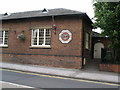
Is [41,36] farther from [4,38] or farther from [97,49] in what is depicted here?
[97,49]

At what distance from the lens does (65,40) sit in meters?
12.3

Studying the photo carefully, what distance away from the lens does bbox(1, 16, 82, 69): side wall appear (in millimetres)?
11922

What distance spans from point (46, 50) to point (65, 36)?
92.0 inches

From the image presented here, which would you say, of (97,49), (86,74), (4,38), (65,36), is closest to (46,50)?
(65,36)

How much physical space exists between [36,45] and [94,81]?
7.41 m

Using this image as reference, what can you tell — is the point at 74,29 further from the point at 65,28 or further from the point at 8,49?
the point at 8,49

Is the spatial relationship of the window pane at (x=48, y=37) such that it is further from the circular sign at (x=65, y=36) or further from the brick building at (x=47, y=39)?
the circular sign at (x=65, y=36)

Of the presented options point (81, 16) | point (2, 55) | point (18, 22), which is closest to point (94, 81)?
point (81, 16)

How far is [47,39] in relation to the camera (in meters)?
13.1

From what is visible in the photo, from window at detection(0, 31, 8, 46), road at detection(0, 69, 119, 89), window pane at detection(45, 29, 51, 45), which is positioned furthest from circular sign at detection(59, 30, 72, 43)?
window at detection(0, 31, 8, 46)

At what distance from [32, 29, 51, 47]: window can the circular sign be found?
4.31 feet

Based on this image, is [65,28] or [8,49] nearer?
[65,28]

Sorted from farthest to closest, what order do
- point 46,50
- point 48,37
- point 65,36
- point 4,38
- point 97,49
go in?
point 97,49
point 4,38
point 48,37
point 46,50
point 65,36

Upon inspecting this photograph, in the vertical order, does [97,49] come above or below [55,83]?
above
